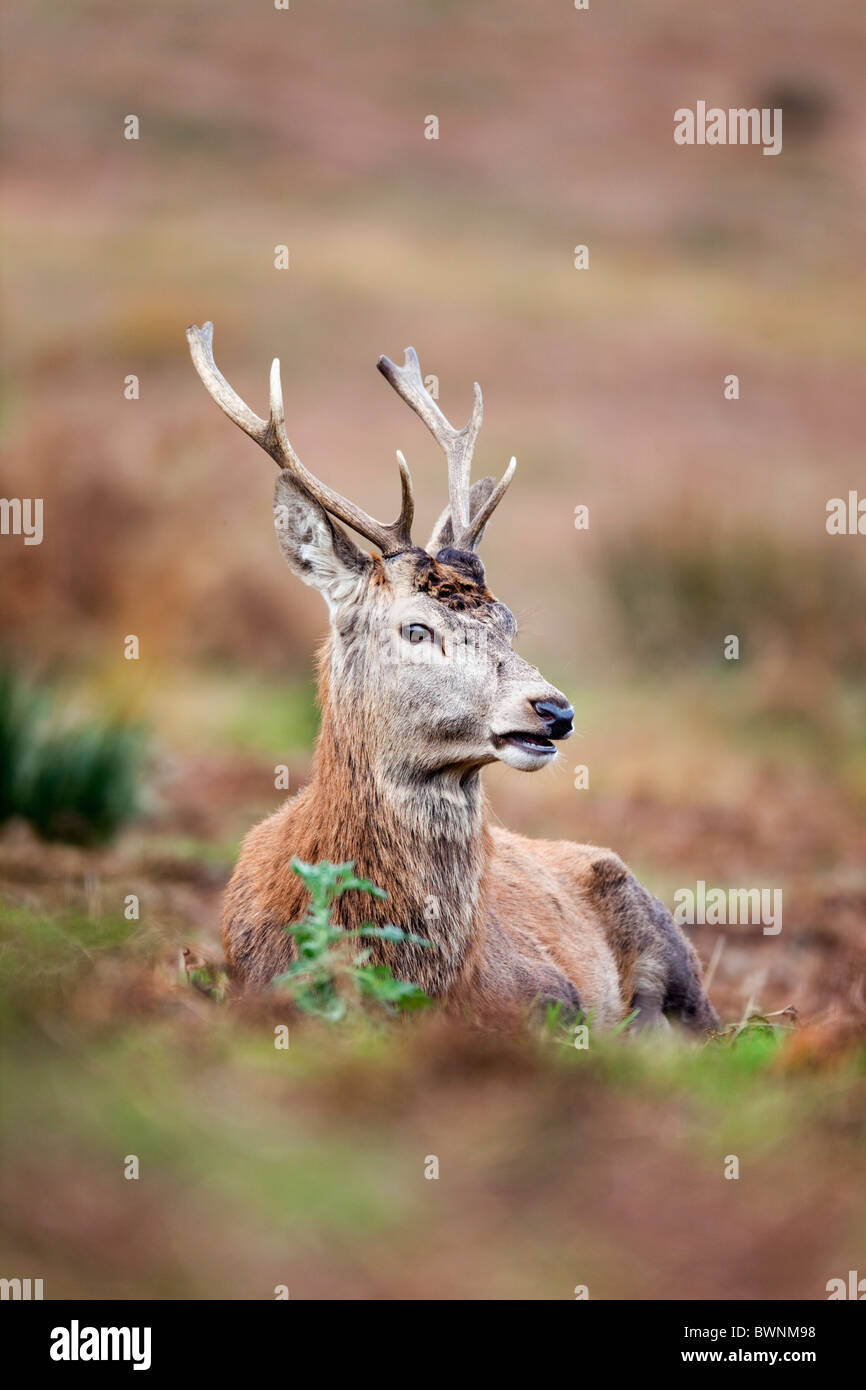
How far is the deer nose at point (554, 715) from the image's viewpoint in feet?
20.1

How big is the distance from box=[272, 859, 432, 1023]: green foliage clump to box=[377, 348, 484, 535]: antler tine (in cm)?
184

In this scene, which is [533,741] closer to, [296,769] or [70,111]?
[296,769]

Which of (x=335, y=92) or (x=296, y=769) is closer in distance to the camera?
(x=296, y=769)

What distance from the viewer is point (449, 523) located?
24.1 feet

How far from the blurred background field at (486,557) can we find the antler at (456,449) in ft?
2.47

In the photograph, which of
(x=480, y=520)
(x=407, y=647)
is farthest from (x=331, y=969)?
(x=480, y=520)

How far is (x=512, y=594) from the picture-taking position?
20625mm

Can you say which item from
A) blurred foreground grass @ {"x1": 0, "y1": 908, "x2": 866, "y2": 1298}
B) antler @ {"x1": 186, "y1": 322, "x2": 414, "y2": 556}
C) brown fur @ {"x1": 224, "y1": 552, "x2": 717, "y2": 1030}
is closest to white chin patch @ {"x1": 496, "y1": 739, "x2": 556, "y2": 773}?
brown fur @ {"x1": 224, "y1": 552, "x2": 717, "y2": 1030}

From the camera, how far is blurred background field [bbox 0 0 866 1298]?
4.20 m

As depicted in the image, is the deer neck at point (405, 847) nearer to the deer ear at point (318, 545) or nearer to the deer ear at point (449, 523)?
the deer ear at point (318, 545)

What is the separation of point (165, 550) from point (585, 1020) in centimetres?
1267

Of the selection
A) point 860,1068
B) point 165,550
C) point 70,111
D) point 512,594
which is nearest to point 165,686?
point 165,550

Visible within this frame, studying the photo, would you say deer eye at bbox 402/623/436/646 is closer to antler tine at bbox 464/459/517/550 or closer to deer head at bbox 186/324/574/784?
deer head at bbox 186/324/574/784

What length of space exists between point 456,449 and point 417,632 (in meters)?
1.40
